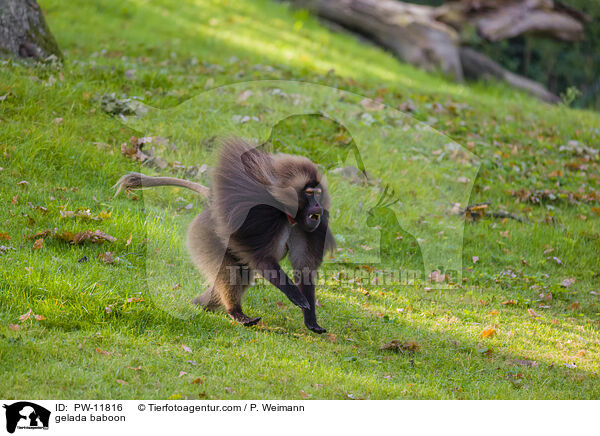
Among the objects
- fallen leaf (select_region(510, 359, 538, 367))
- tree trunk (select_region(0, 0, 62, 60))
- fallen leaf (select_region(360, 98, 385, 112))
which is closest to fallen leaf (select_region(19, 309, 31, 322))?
fallen leaf (select_region(510, 359, 538, 367))

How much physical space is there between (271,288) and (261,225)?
5.08ft

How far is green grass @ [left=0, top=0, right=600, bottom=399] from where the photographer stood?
4.54m

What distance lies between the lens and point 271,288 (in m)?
6.57

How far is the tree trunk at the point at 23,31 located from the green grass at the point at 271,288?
39 cm

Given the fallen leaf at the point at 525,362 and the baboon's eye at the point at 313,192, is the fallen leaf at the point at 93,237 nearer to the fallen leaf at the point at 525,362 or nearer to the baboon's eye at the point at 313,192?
Result: the baboon's eye at the point at 313,192

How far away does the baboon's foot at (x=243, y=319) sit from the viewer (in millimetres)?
5461

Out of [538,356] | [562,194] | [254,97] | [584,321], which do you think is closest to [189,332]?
[538,356]

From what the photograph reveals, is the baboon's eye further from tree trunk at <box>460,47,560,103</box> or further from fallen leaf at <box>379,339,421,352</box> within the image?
tree trunk at <box>460,47,560,103</box>

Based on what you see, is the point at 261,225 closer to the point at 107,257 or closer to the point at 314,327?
the point at 314,327

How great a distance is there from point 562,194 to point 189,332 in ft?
22.1

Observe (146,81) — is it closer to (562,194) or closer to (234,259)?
(234,259)

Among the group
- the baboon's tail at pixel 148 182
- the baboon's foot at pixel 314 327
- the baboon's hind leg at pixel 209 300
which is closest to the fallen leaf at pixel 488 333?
the baboon's foot at pixel 314 327

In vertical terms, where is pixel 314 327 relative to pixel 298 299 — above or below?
below
